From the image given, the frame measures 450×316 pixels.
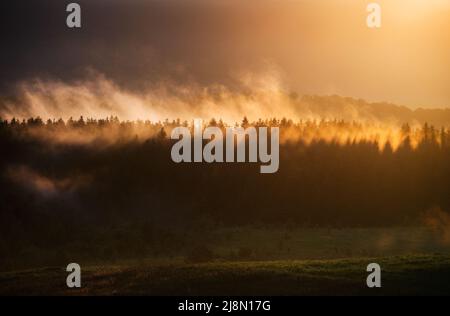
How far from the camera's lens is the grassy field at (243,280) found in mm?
39188

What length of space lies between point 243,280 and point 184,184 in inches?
3463

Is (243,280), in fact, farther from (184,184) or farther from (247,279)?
(184,184)

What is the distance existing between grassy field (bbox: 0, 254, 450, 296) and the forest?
56.2 metres

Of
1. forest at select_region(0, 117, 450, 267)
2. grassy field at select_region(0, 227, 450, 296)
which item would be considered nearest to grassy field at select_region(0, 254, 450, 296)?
grassy field at select_region(0, 227, 450, 296)

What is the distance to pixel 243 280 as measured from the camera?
41.1 meters

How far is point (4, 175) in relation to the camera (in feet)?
457

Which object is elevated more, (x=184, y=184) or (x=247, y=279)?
(x=184, y=184)

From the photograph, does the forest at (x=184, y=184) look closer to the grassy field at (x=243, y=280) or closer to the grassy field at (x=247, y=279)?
the grassy field at (x=247, y=279)

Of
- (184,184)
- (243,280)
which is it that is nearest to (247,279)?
(243,280)

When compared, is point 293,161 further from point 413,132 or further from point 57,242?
point 57,242

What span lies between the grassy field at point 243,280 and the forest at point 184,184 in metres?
56.2
